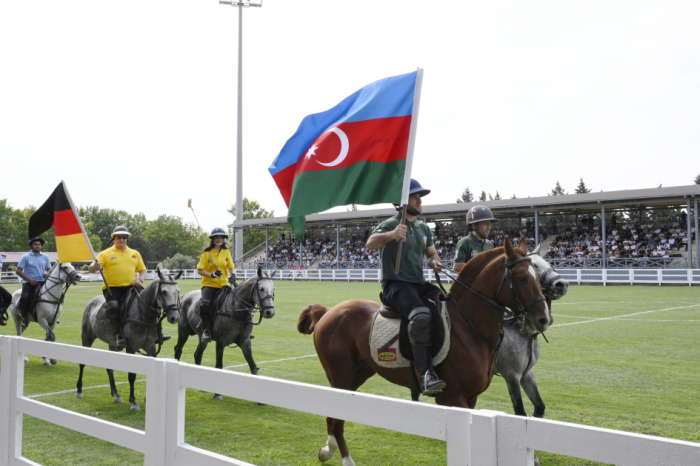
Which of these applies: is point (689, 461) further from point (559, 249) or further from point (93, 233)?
point (93, 233)

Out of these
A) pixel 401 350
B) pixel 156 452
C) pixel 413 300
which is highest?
pixel 413 300

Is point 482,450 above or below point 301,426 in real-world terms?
above

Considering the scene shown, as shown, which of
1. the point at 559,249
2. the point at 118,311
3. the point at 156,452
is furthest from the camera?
the point at 559,249

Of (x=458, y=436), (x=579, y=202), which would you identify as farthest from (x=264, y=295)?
(x=579, y=202)

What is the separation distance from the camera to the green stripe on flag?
4.86 m

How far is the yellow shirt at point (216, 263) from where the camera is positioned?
344 inches

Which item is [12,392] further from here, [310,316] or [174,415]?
[310,316]

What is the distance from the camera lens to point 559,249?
39.1 m

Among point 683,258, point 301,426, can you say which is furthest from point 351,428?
point 683,258

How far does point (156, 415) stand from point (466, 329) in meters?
2.60

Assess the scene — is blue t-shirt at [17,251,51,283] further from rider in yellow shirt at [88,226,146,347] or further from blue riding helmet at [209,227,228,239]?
blue riding helmet at [209,227,228,239]

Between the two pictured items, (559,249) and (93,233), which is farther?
(93,233)

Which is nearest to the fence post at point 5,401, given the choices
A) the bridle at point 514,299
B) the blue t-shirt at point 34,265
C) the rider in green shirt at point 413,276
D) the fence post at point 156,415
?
the fence post at point 156,415

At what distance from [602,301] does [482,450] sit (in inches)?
842
